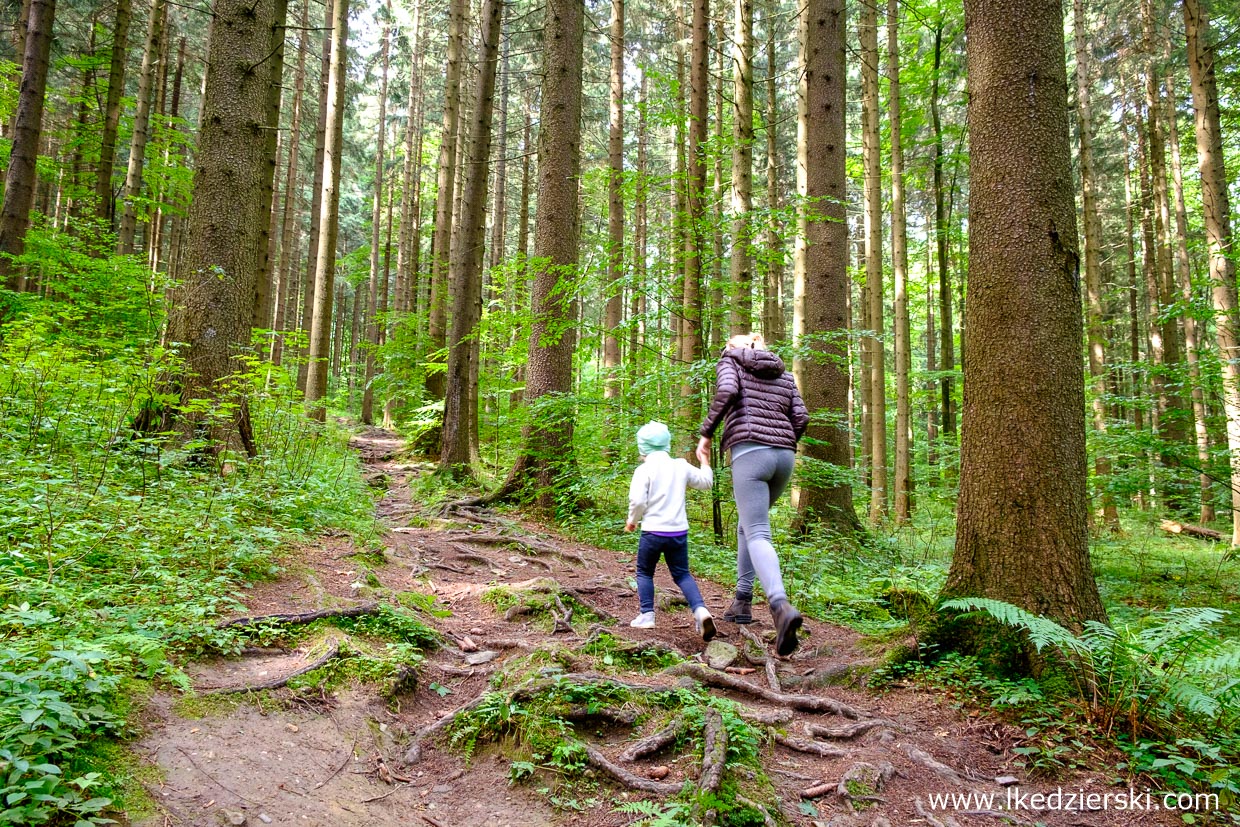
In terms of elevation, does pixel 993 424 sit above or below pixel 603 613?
above

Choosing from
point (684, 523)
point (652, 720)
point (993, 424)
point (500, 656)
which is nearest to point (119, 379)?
point (500, 656)

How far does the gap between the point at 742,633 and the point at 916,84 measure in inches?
570

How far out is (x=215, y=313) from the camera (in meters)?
6.21

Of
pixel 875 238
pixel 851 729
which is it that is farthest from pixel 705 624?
pixel 875 238

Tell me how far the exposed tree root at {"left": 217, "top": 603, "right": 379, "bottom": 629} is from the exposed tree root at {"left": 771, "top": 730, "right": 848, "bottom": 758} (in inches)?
105

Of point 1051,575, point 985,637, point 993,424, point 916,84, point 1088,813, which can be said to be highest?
point 916,84

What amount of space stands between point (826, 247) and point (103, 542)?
339 inches

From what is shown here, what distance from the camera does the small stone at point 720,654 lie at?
4.04 metres

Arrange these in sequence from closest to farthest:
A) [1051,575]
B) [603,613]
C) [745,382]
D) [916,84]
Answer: [1051,575]
[745,382]
[603,613]
[916,84]

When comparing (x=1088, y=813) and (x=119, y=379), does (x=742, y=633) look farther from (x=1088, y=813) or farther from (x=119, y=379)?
(x=119, y=379)

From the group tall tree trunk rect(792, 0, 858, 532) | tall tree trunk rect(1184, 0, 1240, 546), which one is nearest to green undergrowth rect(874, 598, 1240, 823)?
tall tree trunk rect(792, 0, 858, 532)

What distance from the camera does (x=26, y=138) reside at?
9203mm

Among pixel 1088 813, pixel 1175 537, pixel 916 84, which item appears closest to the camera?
pixel 1088 813

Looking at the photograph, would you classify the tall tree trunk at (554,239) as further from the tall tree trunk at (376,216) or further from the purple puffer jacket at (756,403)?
the tall tree trunk at (376,216)
